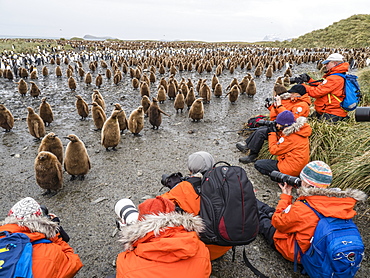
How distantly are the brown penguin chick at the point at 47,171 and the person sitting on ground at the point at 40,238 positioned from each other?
2.08 metres

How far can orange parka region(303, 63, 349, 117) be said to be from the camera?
15.3 feet

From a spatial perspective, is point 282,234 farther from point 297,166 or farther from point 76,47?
point 76,47

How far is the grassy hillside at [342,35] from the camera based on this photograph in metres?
34.6

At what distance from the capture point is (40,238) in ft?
6.32

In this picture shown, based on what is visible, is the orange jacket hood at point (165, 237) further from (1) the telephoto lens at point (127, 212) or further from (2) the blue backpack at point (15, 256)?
(2) the blue backpack at point (15, 256)

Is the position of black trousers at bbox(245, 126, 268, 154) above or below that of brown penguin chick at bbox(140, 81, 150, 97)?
below

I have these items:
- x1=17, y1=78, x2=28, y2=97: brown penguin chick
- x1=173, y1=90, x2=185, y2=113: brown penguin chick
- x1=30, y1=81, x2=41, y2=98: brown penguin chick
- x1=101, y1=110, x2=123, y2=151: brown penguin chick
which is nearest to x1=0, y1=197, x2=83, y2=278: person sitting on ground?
x1=101, y1=110, x2=123, y2=151: brown penguin chick

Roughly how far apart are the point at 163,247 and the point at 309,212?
1404mm

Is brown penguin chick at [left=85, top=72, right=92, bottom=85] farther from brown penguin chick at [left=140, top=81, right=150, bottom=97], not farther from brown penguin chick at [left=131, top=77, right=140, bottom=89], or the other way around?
brown penguin chick at [left=140, top=81, right=150, bottom=97]

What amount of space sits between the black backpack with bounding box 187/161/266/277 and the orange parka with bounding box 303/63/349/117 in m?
3.78

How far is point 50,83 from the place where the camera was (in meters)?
13.2

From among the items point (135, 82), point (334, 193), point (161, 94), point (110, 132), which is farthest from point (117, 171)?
point (135, 82)

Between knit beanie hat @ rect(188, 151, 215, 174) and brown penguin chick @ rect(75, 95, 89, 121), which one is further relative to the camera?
brown penguin chick @ rect(75, 95, 89, 121)

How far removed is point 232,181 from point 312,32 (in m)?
52.4
